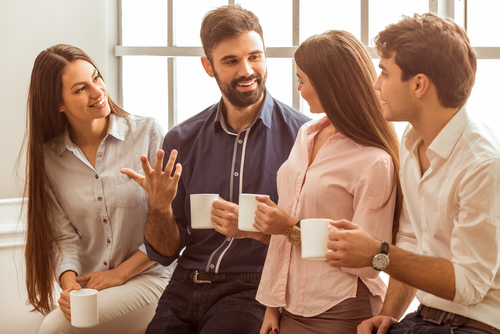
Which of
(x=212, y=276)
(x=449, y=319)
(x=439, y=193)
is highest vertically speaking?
(x=439, y=193)

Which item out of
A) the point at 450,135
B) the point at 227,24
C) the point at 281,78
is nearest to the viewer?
the point at 450,135

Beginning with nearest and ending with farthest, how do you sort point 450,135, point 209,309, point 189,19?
1. point 450,135
2. point 209,309
3. point 189,19

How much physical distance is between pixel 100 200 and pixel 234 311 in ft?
2.83

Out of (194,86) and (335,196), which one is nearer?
(335,196)

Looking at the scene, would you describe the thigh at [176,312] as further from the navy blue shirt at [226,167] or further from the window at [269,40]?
the window at [269,40]

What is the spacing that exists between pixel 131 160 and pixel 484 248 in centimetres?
161

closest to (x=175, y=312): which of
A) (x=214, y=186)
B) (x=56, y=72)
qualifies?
(x=214, y=186)

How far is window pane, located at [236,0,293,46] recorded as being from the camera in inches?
106

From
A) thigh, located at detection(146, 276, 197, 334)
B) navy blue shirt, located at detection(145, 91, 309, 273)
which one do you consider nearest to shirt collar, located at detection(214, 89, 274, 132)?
navy blue shirt, located at detection(145, 91, 309, 273)

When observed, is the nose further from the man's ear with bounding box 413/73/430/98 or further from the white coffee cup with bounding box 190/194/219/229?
the man's ear with bounding box 413/73/430/98

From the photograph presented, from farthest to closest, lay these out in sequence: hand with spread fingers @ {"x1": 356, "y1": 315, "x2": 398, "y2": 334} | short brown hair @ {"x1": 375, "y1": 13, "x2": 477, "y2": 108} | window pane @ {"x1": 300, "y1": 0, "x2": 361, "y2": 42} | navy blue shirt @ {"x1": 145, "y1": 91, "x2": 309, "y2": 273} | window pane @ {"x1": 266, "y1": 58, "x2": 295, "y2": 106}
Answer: window pane @ {"x1": 266, "y1": 58, "x2": 295, "y2": 106}, window pane @ {"x1": 300, "y1": 0, "x2": 361, "y2": 42}, navy blue shirt @ {"x1": 145, "y1": 91, "x2": 309, "y2": 273}, hand with spread fingers @ {"x1": 356, "y1": 315, "x2": 398, "y2": 334}, short brown hair @ {"x1": 375, "y1": 13, "x2": 477, "y2": 108}

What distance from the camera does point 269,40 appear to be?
2760mm

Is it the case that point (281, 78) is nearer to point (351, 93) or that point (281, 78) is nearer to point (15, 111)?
point (351, 93)

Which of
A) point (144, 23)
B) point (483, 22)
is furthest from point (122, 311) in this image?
point (483, 22)
